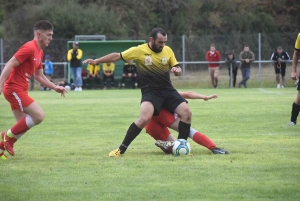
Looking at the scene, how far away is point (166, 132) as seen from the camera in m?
9.58

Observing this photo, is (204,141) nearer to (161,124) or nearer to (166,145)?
(166,145)

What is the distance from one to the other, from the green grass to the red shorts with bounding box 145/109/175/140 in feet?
0.87

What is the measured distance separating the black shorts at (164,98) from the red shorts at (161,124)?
104 mm

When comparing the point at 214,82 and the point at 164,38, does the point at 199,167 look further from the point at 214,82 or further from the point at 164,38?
the point at 214,82

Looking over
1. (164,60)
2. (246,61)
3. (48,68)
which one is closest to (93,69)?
(48,68)

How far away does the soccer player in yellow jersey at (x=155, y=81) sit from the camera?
9.13 meters

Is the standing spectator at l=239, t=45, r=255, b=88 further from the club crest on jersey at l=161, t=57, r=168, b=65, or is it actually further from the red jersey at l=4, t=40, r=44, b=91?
the red jersey at l=4, t=40, r=44, b=91

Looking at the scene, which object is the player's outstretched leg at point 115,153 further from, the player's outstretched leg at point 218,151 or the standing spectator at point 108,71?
the standing spectator at point 108,71

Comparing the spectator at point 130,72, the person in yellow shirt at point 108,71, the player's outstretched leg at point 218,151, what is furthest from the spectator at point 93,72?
the player's outstretched leg at point 218,151

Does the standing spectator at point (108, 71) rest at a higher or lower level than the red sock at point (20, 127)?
lower

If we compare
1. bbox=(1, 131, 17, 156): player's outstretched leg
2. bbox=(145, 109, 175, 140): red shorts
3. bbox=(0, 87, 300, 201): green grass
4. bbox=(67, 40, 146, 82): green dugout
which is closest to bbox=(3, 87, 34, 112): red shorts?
bbox=(1, 131, 17, 156): player's outstretched leg

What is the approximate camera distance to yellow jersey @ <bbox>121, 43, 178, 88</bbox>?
9.33 meters

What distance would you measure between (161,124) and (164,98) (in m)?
0.42

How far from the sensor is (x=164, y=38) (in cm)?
918
